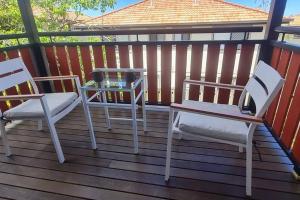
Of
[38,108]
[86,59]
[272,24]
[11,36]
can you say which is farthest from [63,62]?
[272,24]

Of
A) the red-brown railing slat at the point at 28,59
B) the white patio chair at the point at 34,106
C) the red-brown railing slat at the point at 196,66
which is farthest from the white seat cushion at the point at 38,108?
the red-brown railing slat at the point at 196,66

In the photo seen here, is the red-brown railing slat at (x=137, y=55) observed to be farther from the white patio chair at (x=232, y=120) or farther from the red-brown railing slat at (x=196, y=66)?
the white patio chair at (x=232, y=120)

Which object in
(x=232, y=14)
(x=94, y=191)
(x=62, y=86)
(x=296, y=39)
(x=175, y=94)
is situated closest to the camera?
(x=94, y=191)

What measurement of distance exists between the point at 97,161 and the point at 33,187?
49 centimetres

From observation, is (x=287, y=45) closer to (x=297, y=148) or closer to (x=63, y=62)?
(x=297, y=148)

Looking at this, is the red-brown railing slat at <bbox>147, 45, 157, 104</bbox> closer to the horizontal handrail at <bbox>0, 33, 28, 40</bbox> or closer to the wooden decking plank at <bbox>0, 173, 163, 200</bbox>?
the wooden decking plank at <bbox>0, 173, 163, 200</bbox>

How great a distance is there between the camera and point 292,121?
153 cm

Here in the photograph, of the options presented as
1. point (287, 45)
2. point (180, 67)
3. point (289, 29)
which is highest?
point (289, 29)

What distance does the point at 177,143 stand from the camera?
184cm

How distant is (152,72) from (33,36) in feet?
5.55

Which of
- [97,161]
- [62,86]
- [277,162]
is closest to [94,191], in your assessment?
[97,161]

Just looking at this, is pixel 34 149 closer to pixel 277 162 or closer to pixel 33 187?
pixel 33 187

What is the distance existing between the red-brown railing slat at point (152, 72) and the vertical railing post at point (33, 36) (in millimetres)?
1507

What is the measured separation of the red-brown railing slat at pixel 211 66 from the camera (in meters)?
2.11
